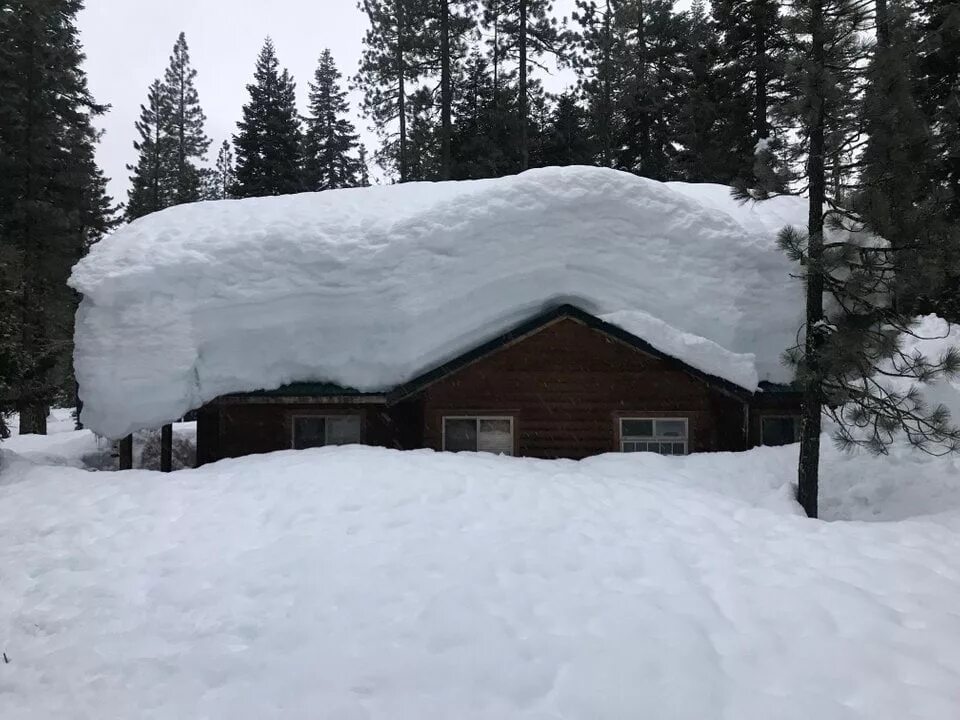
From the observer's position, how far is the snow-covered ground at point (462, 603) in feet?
13.1

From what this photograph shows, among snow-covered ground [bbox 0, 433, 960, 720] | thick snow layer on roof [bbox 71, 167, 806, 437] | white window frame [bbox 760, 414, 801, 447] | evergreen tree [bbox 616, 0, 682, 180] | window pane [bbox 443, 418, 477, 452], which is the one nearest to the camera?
snow-covered ground [bbox 0, 433, 960, 720]

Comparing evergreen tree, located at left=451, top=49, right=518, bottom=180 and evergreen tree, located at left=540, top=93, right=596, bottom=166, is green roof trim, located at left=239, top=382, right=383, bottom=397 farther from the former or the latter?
evergreen tree, located at left=540, top=93, right=596, bottom=166

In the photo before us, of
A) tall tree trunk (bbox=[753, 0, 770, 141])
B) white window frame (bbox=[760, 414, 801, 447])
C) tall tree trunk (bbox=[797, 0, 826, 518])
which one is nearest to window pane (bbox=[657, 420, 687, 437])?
white window frame (bbox=[760, 414, 801, 447])

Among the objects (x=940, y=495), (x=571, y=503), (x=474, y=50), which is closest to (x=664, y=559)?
(x=571, y=503)

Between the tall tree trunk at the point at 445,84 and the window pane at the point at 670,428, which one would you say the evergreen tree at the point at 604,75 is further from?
the window pane at the point at 670,428

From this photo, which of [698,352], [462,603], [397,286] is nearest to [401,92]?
[397,286]

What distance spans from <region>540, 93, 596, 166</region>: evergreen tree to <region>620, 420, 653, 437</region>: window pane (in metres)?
17.8

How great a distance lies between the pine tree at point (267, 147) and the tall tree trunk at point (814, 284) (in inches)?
1040

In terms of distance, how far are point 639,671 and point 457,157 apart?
2396 cm

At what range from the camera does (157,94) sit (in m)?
37.1

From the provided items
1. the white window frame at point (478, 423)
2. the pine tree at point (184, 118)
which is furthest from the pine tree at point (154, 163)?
the white window frame at point (478, 423)

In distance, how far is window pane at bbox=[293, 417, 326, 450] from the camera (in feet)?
41.9

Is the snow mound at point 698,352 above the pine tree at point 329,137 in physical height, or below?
below

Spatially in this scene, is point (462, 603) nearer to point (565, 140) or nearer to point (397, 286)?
point (397, 286)
